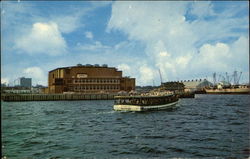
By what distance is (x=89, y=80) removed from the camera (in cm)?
14438

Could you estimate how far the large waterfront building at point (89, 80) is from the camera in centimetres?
14188

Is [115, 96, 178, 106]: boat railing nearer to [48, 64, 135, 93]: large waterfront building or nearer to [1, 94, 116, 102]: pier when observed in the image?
[1, 94, 116, 102]: pier

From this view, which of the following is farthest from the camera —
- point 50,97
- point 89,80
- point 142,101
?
point 89,80

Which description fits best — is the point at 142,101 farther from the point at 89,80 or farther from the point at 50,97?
the point at 89,80

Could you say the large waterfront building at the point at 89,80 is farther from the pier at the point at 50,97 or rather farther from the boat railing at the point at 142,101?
the boat railing at the point at 142,101

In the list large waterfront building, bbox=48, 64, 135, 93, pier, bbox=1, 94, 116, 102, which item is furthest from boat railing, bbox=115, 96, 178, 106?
large waterfront building, bbox=48, 64, 135, 93

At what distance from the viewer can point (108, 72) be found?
15225cm

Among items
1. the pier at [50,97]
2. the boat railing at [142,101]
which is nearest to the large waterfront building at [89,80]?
the pier at [50,97]

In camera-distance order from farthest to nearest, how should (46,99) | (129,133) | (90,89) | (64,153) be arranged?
(90,89)
(46,99)
(129,133)
(64,153)

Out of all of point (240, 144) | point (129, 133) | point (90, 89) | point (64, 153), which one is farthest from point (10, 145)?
point (90, 89)

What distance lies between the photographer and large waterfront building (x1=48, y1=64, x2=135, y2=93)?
14188 centimetres

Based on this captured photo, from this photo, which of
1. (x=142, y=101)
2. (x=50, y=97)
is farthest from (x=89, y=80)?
(x=142, y=101)

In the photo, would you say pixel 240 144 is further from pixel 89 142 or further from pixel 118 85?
pixel 118 85

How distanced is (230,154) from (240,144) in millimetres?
3633
